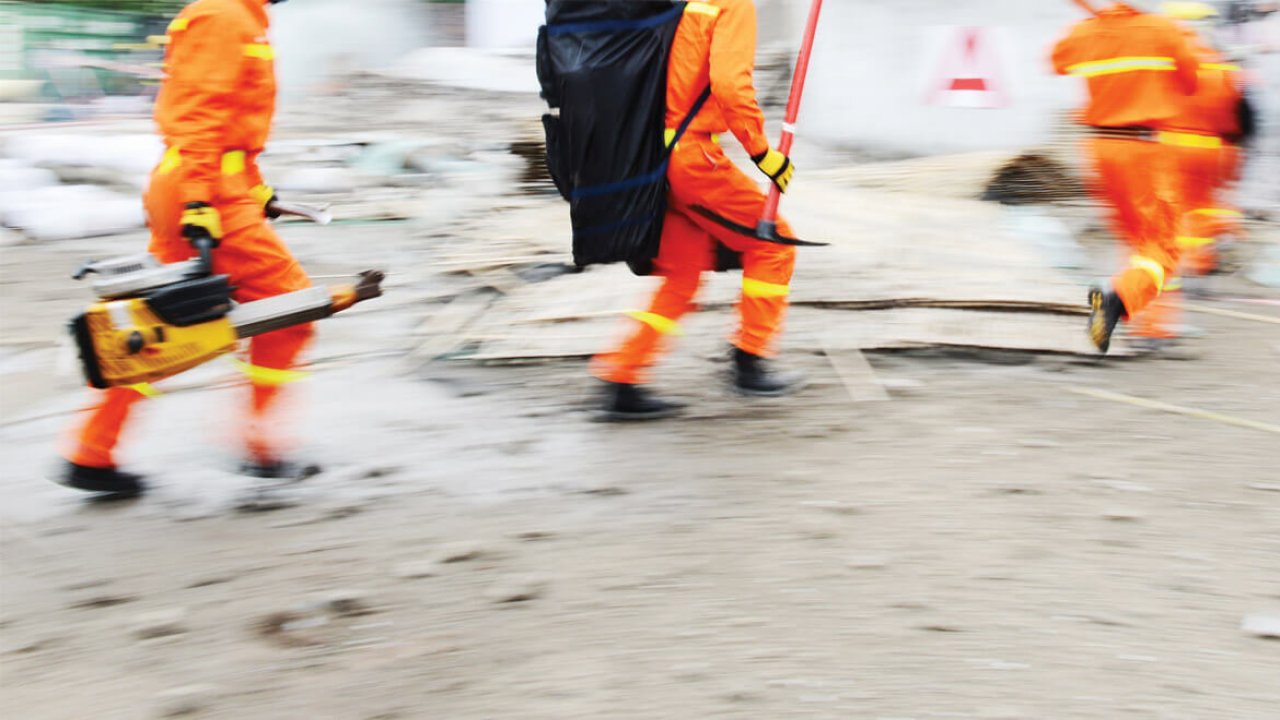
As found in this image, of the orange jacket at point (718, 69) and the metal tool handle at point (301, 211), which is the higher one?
the orange jacket at point (718, 69)

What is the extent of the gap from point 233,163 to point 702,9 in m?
1.65

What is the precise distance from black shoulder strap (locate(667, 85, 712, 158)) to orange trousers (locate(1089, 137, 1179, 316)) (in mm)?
1888

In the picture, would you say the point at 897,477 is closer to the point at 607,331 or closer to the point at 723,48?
the point at 723,48

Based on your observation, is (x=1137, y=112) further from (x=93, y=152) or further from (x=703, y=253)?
(x=93, y=152)

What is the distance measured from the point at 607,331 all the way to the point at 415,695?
282 centimetres

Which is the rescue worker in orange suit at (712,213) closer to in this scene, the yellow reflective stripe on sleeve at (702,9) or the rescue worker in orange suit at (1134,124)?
the yellow reflective stripe on sleeve at (702,9)

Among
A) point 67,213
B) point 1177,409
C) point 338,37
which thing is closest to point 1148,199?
point 1177,409

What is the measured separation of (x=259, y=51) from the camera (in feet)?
11.4

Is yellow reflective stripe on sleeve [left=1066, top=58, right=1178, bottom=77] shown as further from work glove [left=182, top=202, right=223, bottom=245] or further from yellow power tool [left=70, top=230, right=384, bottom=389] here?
work glove [left=182, top=202, right=223, bottom=245]

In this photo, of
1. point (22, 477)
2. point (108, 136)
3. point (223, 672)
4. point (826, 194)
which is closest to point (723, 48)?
point (223, 672)

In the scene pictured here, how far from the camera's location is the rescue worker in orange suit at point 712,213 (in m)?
3.82

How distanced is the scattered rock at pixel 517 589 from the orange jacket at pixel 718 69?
172cm

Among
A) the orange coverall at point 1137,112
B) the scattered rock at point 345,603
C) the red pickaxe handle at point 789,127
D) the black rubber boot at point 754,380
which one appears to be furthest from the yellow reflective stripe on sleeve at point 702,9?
the scattered rock at point 345,603

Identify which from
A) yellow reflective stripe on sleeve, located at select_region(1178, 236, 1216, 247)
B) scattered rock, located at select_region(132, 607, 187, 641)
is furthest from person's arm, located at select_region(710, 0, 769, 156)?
yellow reflective stripe on sleeve, located at select_region(1178, 236, 1216, 247)
